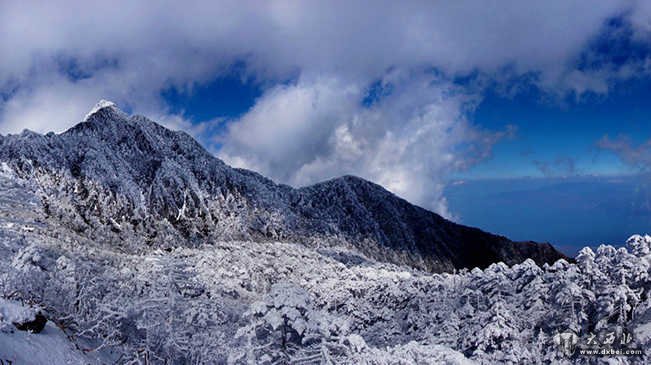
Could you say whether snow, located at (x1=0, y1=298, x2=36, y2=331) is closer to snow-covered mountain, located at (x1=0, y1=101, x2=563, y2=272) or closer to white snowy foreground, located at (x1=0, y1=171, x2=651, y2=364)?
white snowy foreground, located at (x1=0, y1=171, x2=651, y2=364)

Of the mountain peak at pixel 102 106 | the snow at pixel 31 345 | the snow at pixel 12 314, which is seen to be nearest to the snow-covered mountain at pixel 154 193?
the mountain peak at pixel 102 106

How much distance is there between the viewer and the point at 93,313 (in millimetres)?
28891

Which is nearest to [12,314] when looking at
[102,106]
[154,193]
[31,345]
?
[31,345]

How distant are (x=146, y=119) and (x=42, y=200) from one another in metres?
73.5

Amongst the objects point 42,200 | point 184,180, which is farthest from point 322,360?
point 184,180

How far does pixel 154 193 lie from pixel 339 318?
14843cm

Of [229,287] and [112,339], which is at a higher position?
[229,287]

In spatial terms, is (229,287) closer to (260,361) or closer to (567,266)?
(567,266)

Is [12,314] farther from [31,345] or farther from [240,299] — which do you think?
[240,299]

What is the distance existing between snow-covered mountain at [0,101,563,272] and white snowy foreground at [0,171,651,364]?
76541 millimetres

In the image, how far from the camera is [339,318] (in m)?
18.4

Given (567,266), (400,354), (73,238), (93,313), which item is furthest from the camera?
(73,238)

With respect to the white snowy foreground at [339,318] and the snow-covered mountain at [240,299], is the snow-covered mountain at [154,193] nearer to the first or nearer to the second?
the snow-covered mountain at [240,299]

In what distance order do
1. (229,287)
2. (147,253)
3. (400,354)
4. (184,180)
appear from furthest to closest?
1. (184,180)
2. (147,253)
3. (229,287)
4. (400,354)
